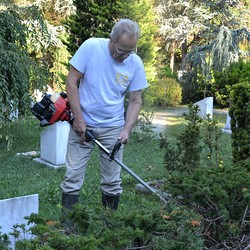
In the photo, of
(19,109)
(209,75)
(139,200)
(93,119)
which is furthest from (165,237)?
(209,75)

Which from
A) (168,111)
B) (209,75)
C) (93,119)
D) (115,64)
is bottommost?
(168,111)

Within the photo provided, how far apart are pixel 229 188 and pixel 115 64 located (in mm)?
1429

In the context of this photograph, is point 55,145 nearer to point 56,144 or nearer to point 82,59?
point 56,144

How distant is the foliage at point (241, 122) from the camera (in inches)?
216

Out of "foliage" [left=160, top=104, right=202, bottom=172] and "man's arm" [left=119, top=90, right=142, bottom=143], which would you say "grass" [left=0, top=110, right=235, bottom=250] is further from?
"man's arm" [left=119, top=90, right=142, bottom=143]

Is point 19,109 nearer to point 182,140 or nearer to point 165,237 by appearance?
point 182,140

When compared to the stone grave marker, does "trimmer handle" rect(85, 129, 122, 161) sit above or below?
above

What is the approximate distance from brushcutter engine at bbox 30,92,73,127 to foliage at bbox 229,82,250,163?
241 centimetres

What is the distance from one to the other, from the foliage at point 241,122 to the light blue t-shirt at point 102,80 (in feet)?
6.64

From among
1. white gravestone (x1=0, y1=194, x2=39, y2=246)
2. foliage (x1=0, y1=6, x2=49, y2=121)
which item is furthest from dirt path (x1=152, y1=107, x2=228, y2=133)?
white gravestone (x1=0, y1=194, x2=39, y2=246)

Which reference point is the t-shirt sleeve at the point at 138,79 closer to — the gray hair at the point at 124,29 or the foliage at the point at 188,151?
the gray hair at the point at 124,29

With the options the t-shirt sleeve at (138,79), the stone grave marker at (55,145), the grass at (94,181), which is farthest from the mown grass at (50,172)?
the t-shirt sleeve at (138,79)

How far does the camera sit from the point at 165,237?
250 centimetres

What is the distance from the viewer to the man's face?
3.50 metres
